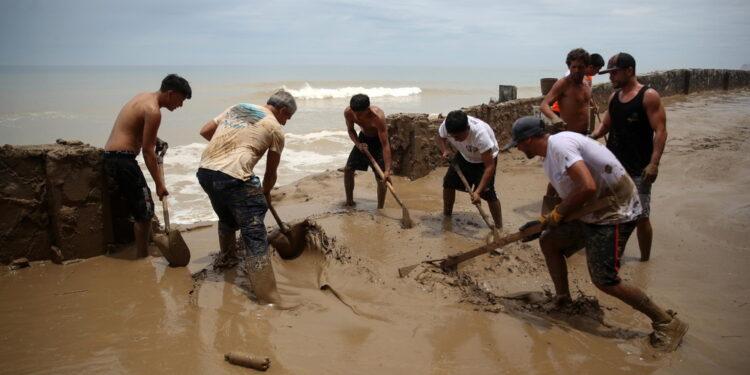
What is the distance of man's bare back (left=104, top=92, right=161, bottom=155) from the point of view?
157 inches

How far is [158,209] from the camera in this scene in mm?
6973

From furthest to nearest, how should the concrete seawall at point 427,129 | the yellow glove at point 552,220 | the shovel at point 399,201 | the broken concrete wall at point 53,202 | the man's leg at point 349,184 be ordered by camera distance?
the concrete seawall at point 427,129 < the man's leg at point 349,184 < the shovel at point 399,201 < the broken concrete wall at point 53,202 < the yellow glove at point 552,220

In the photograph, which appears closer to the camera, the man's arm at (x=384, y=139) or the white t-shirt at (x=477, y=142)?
the white t-shirt at (x=477, y=142)

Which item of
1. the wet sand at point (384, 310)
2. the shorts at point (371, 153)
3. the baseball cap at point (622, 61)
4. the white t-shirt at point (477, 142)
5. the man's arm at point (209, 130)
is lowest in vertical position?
the wet sand at point (384, 310)

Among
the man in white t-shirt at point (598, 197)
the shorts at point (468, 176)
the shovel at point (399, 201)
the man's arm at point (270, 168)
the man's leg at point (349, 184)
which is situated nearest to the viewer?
the man in white t-shirt at point (598, 197)

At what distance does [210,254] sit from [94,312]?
1.25 metres

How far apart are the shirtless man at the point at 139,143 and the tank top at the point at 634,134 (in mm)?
3683

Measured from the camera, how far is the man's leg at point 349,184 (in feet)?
19.8

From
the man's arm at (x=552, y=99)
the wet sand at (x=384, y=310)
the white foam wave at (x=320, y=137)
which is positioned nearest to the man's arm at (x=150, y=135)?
the wet sand at (x=384, y=310)

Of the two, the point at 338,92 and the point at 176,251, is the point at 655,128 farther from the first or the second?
the point at 338,92

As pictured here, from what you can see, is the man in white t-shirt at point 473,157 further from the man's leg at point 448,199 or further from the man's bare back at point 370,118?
the man's bare back at point 370,118

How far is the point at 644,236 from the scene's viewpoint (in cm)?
440

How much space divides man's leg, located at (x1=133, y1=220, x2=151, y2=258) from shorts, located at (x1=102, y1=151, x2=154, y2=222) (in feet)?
0.15

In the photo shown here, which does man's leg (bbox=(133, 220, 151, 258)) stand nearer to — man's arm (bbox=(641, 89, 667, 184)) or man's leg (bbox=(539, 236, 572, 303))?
man's leg (bbox=(539, 236, 572, 303))
